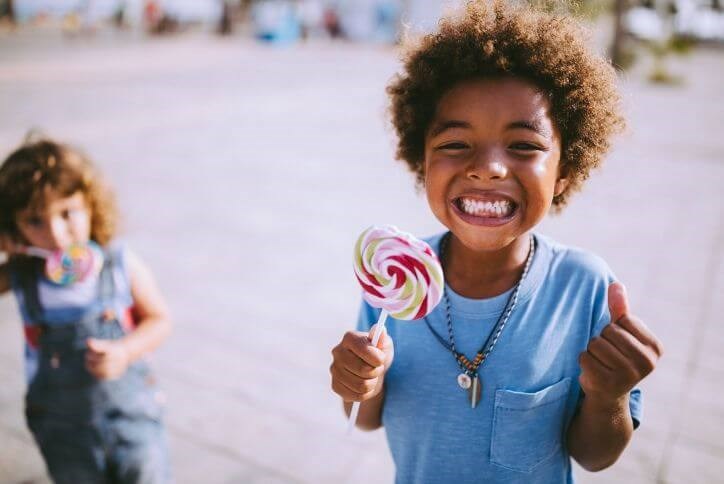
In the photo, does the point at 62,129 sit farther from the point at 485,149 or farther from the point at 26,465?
the point at 485,149

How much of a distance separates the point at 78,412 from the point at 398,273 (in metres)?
1.35

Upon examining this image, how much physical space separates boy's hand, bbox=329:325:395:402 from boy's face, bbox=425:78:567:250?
334 millimetres

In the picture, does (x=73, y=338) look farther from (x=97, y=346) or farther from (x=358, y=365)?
(x=358, y=365)

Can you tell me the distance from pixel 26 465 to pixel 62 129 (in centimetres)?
774

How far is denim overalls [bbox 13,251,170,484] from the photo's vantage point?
2068 millimetres

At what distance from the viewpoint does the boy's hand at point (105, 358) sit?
1975 millimetres

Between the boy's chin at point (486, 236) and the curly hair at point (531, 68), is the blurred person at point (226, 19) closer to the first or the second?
the curly hair at point (531, 68)

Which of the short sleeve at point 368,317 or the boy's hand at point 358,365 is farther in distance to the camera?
the short sleeve at point 368,317

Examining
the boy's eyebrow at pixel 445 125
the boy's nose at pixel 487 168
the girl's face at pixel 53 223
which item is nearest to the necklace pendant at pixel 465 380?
the boy's nose at pixel 487 168

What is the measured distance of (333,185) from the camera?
7.29 m

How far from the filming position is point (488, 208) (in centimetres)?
137

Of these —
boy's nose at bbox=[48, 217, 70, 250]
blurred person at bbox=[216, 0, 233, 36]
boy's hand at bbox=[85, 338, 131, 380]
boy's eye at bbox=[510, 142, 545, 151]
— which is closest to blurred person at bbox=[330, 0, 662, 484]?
boy's eye at bbox=[510, 142, 545, 151]

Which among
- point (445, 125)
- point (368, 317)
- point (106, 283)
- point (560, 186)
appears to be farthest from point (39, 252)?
point (560, 186)

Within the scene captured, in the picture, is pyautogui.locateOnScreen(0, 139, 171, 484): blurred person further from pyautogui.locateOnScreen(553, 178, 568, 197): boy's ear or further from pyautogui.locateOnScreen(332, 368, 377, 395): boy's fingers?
pyautogui.locateOnScreen(553, 178, 568, 197): boy's ear
